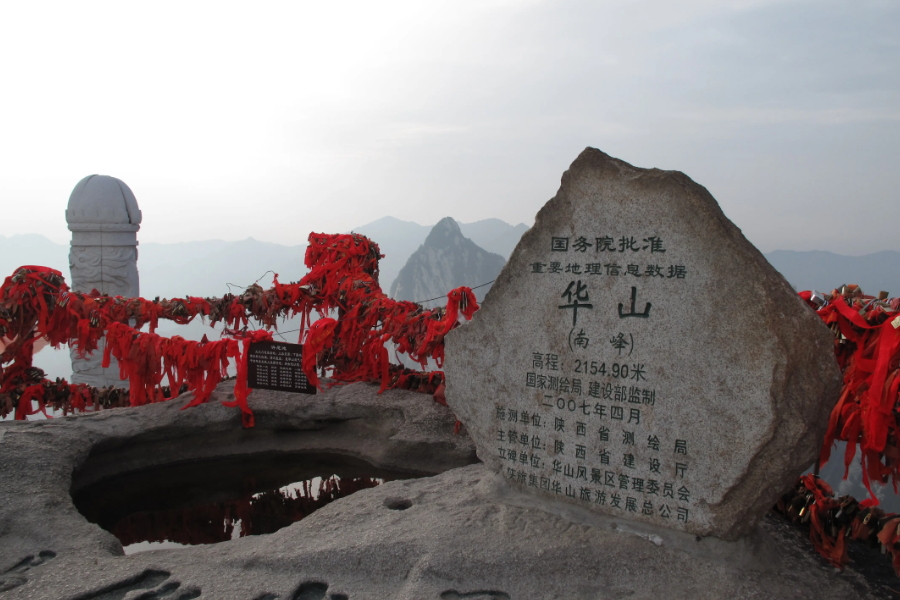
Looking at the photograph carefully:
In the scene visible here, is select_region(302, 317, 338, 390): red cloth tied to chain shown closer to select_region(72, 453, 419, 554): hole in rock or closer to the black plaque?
the black plaque

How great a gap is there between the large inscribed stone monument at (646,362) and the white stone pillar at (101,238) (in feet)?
17.7

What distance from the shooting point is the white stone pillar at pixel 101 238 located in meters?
7.02

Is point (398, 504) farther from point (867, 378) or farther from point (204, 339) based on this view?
point (204, 339)

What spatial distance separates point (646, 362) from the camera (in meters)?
2.83

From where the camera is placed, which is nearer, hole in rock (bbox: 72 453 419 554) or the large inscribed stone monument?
the large inscribed stone monument

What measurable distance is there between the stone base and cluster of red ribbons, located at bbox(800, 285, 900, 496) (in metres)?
0.54

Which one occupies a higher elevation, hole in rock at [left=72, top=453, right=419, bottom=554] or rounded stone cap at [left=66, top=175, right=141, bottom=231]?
rounded stone cap at [left=66, top=175, right=141, bottom=231]

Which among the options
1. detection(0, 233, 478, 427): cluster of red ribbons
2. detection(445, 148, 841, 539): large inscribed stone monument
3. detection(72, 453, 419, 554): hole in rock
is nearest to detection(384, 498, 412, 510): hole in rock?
detection(445, 148, 841, 539): large inscribed stone monument

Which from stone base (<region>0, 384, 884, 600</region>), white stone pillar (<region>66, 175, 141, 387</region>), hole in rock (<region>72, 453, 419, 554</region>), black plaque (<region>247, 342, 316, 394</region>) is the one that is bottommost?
hole in rock (<region>72, 453, 419, 554</region>)

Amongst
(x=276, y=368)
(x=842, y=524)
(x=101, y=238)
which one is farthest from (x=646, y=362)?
(x=101, y=238)

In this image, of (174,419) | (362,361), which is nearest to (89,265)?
(174,419)

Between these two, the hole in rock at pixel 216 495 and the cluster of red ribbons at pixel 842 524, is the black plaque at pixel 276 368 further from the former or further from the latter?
the cluster of red ribbons at pixel 842 524

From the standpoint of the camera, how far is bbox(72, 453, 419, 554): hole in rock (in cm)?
375

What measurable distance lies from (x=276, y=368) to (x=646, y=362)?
10.1 ft
